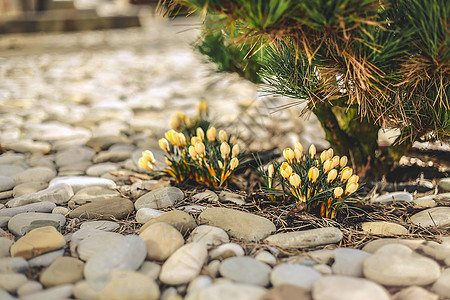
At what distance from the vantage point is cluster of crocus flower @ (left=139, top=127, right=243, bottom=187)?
6.40ft

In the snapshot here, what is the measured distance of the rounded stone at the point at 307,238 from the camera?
1.54 m

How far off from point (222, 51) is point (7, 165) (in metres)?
1.43

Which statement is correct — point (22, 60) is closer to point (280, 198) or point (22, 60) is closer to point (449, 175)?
point (280, 198)

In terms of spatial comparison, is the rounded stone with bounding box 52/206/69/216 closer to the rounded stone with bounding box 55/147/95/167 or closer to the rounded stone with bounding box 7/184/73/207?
the rounded stone with bounding box 7/184/73/207

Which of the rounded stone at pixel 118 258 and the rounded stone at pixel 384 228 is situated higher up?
the rounded stone at pixel 118 258

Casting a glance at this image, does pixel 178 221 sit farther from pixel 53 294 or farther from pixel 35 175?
pixel 35 175

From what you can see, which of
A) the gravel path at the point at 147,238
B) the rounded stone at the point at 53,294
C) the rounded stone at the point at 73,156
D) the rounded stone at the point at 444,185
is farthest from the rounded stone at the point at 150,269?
the rounded stone at the point at 444,185

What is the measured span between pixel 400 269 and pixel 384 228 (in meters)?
0.38

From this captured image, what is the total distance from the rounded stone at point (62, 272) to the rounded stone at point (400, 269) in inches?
36.9

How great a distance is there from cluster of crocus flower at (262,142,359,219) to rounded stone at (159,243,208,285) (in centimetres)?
48

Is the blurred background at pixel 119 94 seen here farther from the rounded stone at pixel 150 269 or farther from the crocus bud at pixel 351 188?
the rounded stone at pixel 150 269

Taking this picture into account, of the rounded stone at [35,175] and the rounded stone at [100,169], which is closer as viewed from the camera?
the rounded stone at [35,175]

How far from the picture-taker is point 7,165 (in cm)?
238

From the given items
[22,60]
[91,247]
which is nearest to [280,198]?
[91,247]
